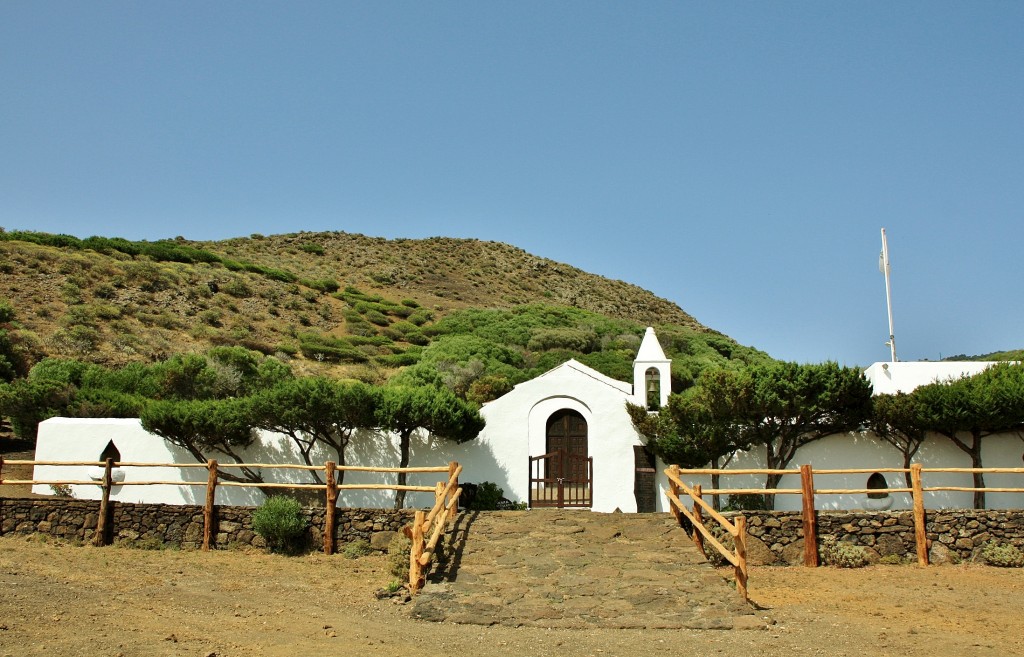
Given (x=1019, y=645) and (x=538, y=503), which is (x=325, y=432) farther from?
(x=1019, y=645)

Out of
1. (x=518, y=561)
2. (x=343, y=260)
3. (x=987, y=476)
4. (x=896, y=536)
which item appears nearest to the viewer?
(x=518, y=561)

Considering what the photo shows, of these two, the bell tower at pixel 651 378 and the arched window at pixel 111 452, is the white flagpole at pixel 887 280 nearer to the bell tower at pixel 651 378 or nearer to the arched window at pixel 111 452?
the bell tower at pixel 651 378

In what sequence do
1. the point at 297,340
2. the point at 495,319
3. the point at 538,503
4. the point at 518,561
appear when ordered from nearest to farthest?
the point at 518,561 < the point at 538,503 < the point at 297,340 < the point at 495,319

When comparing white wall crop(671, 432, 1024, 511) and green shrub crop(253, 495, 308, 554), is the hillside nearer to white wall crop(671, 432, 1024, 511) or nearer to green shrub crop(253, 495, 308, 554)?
green shrub crop(253, 495, 308, 554)

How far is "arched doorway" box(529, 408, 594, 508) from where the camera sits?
21.3m

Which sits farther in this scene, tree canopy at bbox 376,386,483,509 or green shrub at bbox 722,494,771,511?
tree canopy at bbox 376,386,483,509

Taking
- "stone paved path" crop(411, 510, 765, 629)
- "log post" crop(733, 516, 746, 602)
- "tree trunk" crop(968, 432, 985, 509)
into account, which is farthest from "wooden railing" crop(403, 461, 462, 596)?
"tree trunk" crop(968, 432, 985, 509)

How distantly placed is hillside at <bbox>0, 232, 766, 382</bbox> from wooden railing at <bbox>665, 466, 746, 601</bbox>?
88.3 feet

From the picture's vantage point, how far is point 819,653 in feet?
34.1

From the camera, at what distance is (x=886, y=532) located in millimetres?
16656

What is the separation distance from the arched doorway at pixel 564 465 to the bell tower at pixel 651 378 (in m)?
1.63

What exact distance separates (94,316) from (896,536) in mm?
36580

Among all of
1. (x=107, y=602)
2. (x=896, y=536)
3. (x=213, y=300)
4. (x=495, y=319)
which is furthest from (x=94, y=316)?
(x=896, y=536)

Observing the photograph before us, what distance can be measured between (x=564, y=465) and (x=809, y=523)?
6.80 m
